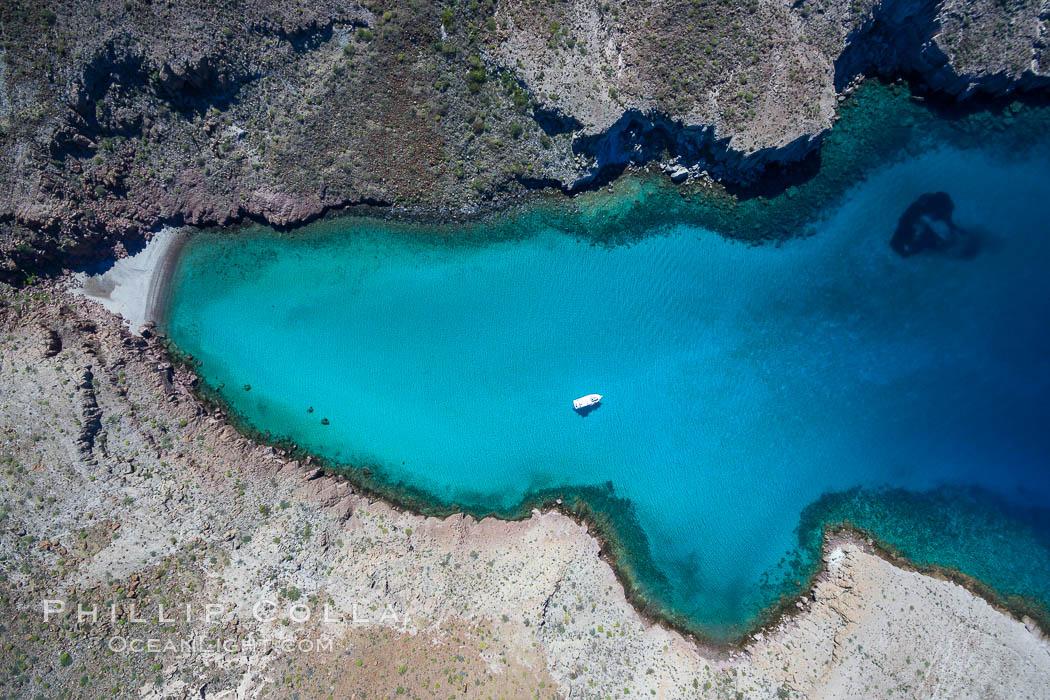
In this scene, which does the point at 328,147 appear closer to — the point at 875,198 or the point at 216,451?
the point at 216,451

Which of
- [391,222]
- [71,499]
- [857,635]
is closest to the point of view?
[71,499]

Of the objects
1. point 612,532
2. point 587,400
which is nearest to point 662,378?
point 587,400

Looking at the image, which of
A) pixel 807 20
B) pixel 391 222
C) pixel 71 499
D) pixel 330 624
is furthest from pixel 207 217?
pixel 807 20

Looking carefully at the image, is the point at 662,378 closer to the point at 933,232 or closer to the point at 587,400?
the point at 587,400

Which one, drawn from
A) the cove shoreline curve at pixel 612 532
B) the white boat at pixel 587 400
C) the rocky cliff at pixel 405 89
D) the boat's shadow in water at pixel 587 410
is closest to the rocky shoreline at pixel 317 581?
the cove shoreline curve at pixel 612 532

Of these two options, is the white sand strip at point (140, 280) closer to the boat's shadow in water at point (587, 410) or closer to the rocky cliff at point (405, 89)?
the rocky cliff at point (405, 89)
